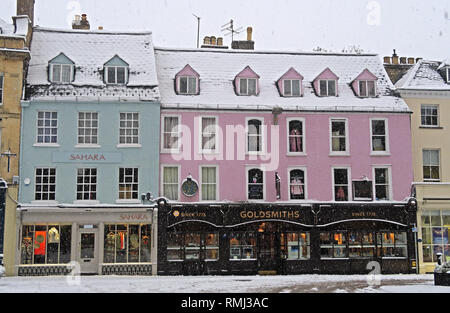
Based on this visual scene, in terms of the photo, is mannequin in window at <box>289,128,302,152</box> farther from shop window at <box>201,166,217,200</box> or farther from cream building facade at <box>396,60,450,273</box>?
cream building facade at <box>396,60,450,273</box>

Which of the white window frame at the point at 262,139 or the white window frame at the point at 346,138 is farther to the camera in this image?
the white window frame at the point at 346,138

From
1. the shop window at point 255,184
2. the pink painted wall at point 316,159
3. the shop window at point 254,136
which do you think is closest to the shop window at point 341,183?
the pink painted wall at point 316,159

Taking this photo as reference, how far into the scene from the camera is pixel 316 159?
32156 millimetres

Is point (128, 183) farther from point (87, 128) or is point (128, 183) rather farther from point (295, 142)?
point (295, 142)

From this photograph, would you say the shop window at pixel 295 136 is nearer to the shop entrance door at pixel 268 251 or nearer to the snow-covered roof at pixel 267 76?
the snow-covered roof at pixel 267 76

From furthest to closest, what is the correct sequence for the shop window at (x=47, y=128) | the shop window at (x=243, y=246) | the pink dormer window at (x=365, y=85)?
the pink dormer window at (x=365, y=85)
the shop window at (x=243, y=246)
the shop window at (x=47, y=128)

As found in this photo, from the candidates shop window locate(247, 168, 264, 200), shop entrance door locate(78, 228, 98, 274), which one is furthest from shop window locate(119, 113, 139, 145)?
shop window locate(247, 168, 264, 200)

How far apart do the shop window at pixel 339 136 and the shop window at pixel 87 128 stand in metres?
12.5

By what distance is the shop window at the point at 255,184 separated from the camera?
1249 inches

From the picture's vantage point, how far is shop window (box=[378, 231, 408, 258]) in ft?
104

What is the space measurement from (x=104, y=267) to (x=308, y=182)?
445 inches

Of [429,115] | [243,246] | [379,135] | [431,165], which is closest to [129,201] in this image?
[243,246]

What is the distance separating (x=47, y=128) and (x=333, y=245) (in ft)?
51.8

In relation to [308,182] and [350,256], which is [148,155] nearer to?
[308,182]
